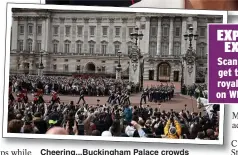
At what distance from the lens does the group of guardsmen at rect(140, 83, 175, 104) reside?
507 cm

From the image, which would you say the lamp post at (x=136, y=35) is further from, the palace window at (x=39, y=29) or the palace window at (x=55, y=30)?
the palace window at (x=39, y=29)

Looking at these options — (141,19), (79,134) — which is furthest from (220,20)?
(79,134)

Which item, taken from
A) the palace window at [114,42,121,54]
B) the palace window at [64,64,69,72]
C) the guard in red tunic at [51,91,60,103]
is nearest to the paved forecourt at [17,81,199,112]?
the guard in red tunic at [51,91,60,103]

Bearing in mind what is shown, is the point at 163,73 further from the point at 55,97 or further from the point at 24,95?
the point at 24,95

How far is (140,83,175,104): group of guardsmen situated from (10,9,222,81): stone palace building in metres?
0.06

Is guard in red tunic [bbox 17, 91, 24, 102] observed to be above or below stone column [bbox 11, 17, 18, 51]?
below

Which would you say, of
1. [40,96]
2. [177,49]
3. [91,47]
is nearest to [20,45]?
[40,96]

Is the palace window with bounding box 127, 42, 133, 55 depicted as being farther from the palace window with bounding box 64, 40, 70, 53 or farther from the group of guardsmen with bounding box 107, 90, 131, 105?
the palace window with bounding box 64, 40, 70, 53

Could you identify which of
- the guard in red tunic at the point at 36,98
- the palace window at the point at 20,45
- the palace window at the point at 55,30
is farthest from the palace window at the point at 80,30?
the guard in red tunic at the point at 36,98

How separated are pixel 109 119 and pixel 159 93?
14.4 inches

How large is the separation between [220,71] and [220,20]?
0.33m

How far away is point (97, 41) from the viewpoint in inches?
201

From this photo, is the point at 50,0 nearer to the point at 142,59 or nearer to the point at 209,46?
the point at 142,59

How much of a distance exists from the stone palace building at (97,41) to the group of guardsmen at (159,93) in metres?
0.06
